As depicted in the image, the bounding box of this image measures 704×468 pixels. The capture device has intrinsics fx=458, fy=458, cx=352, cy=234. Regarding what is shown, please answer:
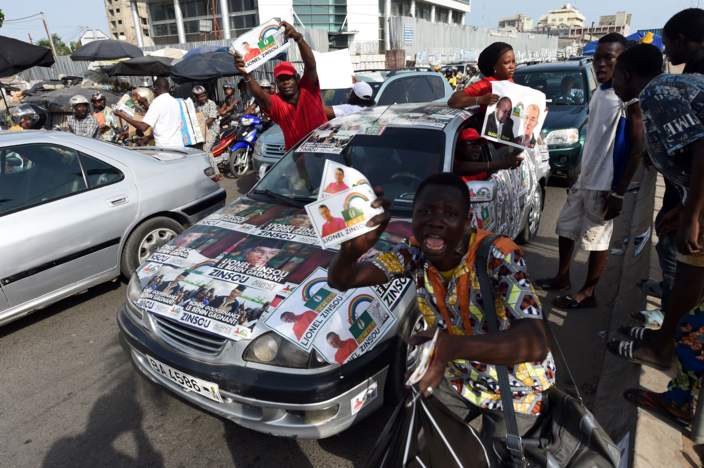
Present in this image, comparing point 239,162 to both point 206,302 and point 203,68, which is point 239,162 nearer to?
point 203,68

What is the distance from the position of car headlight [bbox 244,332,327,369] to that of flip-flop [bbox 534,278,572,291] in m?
2.63

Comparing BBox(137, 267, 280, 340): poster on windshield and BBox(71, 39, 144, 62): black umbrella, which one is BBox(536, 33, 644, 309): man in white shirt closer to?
BBox(137, 267, 280, 340): poster on windshield

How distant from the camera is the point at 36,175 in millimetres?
3930

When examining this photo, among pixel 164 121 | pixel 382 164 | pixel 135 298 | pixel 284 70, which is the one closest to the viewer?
pixel 135 298

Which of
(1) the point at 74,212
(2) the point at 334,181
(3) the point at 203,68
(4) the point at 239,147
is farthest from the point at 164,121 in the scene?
(3) the point at 203,68

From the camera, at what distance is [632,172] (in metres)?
3.20

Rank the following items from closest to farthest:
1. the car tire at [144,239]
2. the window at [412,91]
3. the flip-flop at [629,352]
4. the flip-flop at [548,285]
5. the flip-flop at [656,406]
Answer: the flip-flop at [656,406] → the flip-flop at [629,352] → the flip-flop at [548,285] → the car tire at [144,239] → the window at [412,91]

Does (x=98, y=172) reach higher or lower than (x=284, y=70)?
lower

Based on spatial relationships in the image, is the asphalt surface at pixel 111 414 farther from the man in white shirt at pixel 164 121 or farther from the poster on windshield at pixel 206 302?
the man in white shirt at pixel 164 121

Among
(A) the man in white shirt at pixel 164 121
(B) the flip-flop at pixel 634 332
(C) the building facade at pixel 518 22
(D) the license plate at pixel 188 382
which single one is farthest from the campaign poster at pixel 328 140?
(C) the building facade at pixel 518 22

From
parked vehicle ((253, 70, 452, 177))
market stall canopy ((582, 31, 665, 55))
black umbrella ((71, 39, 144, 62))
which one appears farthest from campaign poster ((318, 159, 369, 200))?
black umbrella ((71, 39, 144, 62))

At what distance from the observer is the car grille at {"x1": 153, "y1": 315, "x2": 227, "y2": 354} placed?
2.38 m

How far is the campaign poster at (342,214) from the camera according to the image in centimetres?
138

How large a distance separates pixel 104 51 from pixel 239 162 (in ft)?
36.5
